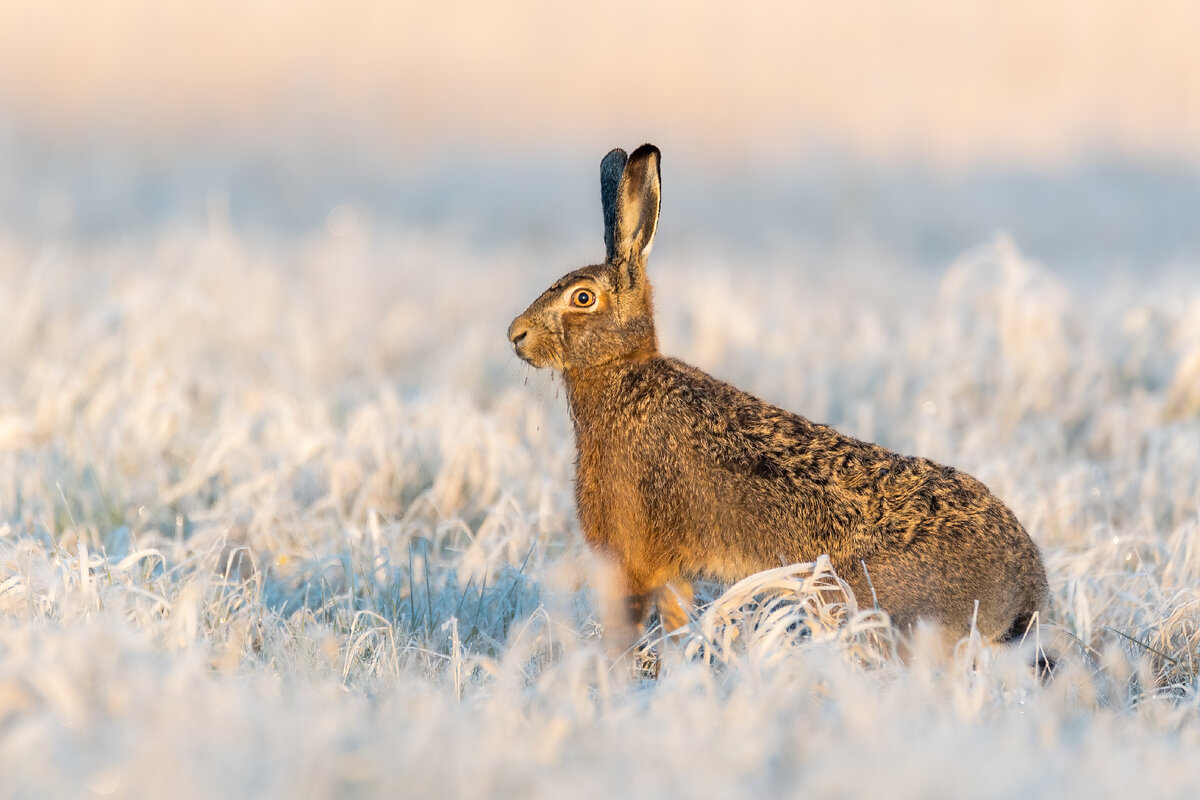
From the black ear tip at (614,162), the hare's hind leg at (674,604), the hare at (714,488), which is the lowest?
the hare's hind leg at (674,604)

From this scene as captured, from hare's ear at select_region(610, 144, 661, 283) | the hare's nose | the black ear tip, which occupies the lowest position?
the hare's nose

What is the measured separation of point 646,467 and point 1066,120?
13.3 metres

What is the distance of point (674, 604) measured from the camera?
4.09 m

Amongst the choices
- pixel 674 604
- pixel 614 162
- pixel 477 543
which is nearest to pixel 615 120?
pixel 477 543

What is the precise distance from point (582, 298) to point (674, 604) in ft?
3.27

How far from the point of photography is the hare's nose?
415 cm

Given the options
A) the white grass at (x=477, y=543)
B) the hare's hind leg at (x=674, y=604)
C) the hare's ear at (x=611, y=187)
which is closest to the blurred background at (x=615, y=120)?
the white grass at (x=477, y=543)

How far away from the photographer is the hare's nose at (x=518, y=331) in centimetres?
415

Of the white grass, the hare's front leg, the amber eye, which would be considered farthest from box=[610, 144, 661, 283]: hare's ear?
the hare's front leg

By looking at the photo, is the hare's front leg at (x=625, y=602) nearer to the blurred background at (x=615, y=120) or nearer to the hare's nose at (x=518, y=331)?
the hare's nose at (x=518, y=331)

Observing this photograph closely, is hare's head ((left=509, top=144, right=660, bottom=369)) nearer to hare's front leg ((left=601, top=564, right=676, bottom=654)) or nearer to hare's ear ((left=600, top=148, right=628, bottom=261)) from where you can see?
hare's ear ((left=600, top=148, right=628, bottom=261))

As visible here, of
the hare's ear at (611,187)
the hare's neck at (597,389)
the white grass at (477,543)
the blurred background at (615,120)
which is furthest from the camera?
the blurred background at (615,120)

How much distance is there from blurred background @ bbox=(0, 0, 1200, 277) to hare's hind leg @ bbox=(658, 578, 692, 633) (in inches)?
289

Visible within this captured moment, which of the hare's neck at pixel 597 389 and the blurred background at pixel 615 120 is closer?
the hare's neck at pixel 597 389
